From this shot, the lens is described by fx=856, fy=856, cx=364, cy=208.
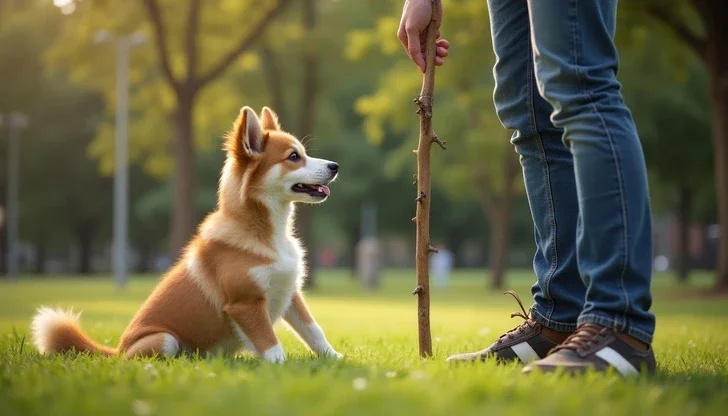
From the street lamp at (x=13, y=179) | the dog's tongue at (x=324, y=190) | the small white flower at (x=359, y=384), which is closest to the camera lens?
the small white flower at (x=359, y=384)

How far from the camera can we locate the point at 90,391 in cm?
278

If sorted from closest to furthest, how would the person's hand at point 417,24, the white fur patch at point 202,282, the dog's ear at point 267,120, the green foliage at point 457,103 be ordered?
the person's hand at point 417,24 < the white fur patch at point 202,282 < the dog's ear at point 267,120 < the green foliage at point 457,103

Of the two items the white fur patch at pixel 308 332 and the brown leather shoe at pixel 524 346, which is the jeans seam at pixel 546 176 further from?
the white fur patch at pixel 308 332

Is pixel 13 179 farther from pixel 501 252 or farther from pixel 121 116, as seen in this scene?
pixel 501 252

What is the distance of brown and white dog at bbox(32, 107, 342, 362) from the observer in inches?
165

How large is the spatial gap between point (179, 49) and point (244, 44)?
3.49m

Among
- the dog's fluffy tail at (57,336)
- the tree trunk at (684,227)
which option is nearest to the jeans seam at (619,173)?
the dog's fluffy tail at (57,336)

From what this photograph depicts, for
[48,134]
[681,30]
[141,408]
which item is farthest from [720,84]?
[48,134]

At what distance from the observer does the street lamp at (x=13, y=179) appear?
1362 inches

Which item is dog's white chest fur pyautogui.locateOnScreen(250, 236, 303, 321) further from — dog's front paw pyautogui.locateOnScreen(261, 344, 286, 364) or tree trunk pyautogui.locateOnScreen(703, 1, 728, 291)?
tree trunk pyautogui.locateOnScreen(703, 1, 728, 291)

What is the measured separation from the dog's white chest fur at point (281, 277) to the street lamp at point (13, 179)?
3208cm

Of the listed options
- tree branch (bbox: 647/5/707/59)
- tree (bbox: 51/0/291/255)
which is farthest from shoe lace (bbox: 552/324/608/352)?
tree (bbox: 51/0/291/255)

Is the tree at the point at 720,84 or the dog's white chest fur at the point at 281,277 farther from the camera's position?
the tree at the point at 720,84

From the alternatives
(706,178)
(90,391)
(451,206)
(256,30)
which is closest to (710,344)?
(90,391)
